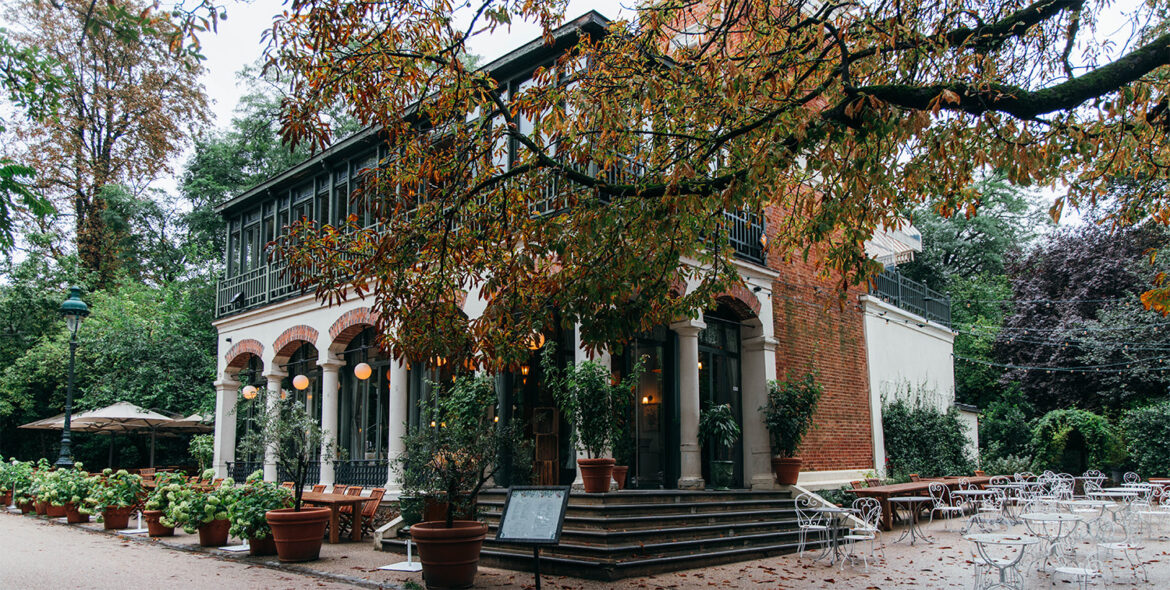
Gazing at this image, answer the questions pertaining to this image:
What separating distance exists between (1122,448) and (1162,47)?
66.6 ft

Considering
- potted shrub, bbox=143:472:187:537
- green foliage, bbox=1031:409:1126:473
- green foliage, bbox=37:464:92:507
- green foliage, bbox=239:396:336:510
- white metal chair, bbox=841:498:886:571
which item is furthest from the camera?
green foliage, bbox=1031:409:1126:473

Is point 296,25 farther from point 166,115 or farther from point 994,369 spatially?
point 994,369

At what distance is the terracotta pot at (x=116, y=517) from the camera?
13.8 metres

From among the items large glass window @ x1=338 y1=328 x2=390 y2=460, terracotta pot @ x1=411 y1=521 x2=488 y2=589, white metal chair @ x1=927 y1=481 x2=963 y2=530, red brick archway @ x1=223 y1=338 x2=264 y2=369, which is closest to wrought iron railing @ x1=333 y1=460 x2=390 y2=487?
large glass window @ x1=338 y1=328 x2=390 y2=460

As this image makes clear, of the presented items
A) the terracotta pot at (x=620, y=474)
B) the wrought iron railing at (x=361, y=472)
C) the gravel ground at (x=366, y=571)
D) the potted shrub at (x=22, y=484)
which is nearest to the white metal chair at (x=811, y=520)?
the gravel ground at (x=366, y=571)

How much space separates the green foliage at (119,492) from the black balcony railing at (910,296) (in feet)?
46.4

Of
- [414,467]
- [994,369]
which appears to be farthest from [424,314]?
[994,369]

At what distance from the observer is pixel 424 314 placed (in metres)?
8.31

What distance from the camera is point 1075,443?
2317 centimetres

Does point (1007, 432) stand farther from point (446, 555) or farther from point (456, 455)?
point (446, 555)

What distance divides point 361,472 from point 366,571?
245 inches

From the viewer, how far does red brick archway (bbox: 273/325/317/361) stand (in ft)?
54.5

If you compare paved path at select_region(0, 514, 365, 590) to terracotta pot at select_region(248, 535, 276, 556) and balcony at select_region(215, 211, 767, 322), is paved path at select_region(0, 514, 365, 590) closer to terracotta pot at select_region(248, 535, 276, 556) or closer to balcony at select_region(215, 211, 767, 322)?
terracotta pot at select_region(248, 535, 276, 556)

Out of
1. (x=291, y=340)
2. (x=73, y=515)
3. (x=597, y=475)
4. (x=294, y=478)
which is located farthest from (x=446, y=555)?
(x=73, y=515)
